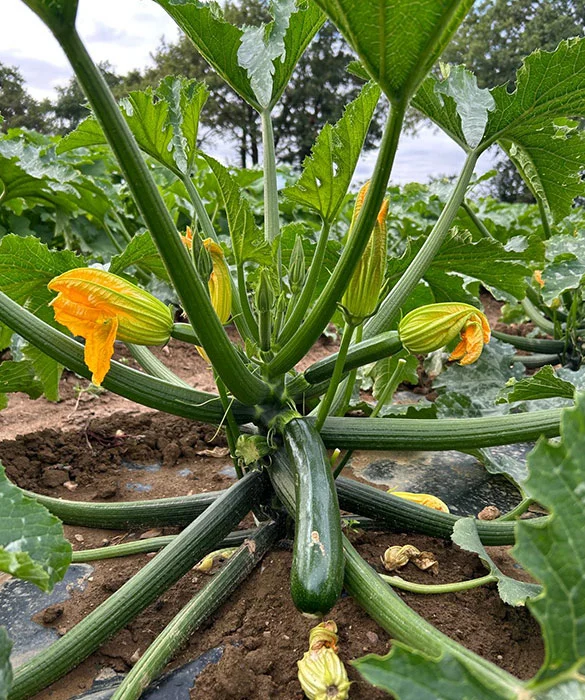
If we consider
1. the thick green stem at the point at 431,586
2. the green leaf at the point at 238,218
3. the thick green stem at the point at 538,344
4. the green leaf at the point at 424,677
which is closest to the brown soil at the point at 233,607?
the thick green stem at the point at 431,586

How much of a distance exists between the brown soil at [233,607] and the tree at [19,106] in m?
25.1

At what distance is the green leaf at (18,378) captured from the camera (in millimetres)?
1381

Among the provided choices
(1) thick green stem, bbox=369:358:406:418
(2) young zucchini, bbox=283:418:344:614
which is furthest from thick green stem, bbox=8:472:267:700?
(1) thick green stem, bbox=369:358:406:418

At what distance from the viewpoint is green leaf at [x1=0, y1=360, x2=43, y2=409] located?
1.38 m

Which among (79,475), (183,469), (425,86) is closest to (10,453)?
(79,475)

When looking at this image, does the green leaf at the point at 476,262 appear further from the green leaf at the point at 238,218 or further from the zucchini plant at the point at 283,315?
the green leaf at the point at 238,218

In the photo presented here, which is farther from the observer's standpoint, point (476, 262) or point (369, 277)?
point (476, 262)

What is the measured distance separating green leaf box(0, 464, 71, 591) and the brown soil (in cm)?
32

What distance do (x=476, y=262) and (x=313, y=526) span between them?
85 centimetres

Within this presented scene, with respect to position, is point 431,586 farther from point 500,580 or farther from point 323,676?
point 323,676

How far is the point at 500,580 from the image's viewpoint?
961 mm

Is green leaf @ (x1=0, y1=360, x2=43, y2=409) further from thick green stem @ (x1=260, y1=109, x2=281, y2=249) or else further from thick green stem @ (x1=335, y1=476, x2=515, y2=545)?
thick green stem @ (x1=335, y1=476, x2=515, y2=545)

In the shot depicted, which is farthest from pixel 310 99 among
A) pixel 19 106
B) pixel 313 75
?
pixel 19 106

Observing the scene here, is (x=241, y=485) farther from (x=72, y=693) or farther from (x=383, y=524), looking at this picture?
(x=72, y=693)
